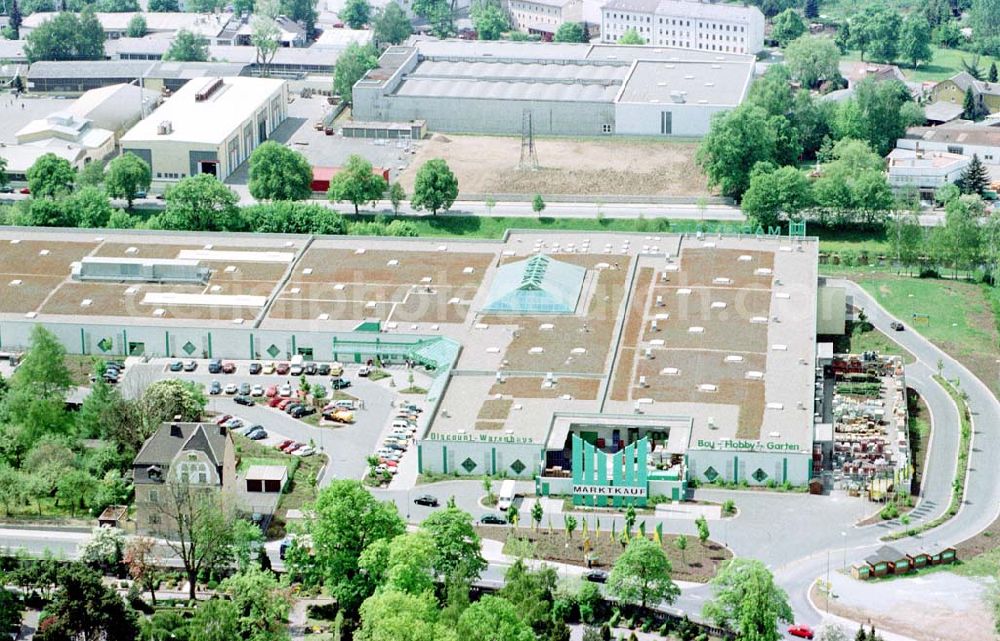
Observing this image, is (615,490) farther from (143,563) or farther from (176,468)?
(143,563)

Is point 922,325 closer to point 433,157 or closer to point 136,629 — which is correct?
point 433,157

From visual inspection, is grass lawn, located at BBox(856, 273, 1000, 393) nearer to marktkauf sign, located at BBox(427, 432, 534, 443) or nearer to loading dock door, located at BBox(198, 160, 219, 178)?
marktkauf sign, located at BBox(427, 432, 534, 443)

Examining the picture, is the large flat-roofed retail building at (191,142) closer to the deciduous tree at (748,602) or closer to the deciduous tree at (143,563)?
the deciduous tree at (143,563)

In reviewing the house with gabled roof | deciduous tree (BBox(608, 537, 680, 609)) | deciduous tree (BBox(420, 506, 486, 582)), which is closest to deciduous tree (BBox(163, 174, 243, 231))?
the house with gabled roof

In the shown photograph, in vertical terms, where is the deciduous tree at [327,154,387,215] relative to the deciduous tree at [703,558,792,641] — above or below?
above

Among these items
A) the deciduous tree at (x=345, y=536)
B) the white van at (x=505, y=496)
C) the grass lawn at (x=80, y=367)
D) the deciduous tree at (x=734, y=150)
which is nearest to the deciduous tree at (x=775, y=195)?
the deciduous tree at (x=734, y=150)

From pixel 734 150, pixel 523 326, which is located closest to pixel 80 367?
pixel 523 326
